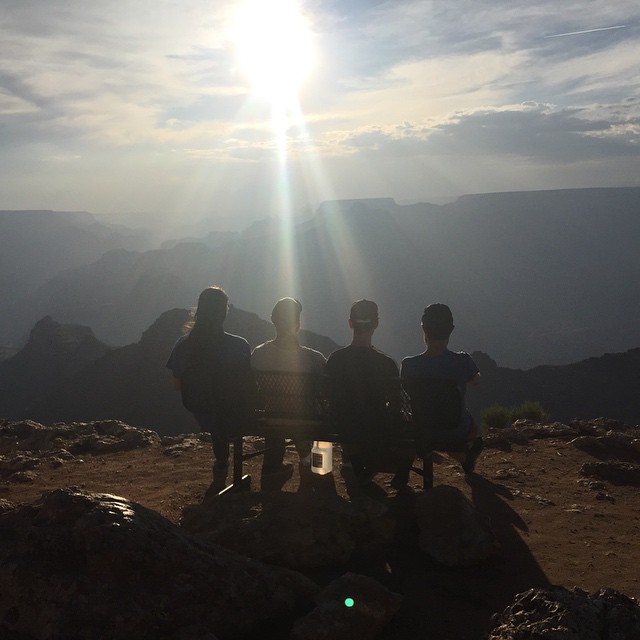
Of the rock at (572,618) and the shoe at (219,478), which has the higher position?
the rock at (572,618)

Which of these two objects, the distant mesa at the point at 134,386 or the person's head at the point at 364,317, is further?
the distant mesa at the point at 134,386

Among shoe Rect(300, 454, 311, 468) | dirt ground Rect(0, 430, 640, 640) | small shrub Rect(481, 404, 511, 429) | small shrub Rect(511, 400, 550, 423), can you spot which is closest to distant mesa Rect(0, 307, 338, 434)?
small shrub Rect(511, 400, 550, 423)

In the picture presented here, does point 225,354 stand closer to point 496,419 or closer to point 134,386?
point 496,419

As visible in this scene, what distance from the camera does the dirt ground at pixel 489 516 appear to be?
3888 millimetres

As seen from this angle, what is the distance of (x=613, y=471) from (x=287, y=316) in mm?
4531

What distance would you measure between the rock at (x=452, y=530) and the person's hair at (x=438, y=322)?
137 cm

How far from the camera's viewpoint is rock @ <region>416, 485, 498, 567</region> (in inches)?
170

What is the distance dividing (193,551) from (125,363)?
5398cm

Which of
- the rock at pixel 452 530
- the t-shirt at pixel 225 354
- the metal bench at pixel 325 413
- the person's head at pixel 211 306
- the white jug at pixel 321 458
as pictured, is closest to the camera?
the rock at pixel 452 530

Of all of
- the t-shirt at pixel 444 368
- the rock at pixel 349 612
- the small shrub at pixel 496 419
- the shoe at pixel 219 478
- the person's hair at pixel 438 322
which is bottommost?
the small shrub at pixel 496 419

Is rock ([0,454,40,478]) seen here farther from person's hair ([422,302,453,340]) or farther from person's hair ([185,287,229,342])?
person's hair ([422,302,453,340])

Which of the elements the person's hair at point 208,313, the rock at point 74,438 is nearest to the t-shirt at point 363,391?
the person's hair at point 208,313

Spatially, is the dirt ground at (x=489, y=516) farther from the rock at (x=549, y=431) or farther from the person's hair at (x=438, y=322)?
the person's hair at (x=438, y=322)

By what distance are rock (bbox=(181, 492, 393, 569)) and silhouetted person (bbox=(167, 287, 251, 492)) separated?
41.9 inches
